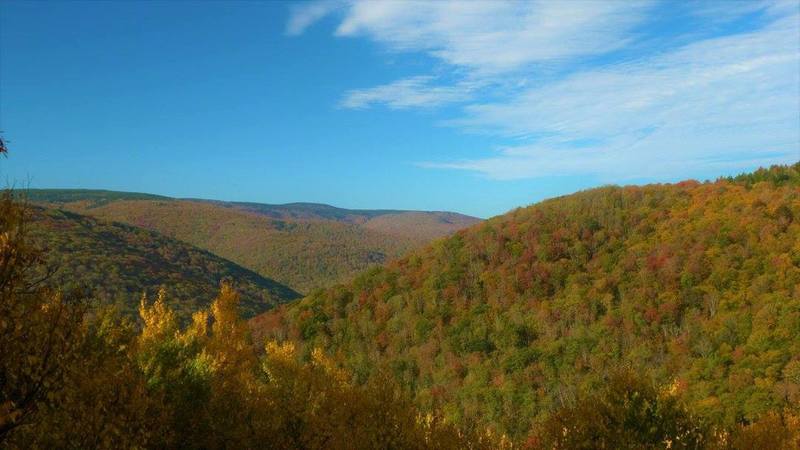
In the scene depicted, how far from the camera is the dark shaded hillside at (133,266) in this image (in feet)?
352

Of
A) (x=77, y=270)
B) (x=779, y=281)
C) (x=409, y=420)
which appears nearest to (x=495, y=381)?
(x=779, y=281)

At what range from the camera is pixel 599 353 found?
75312 mm

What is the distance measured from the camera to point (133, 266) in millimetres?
130750

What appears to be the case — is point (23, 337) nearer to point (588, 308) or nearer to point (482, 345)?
point (482, 345)

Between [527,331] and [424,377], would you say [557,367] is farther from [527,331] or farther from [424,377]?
[424,377]

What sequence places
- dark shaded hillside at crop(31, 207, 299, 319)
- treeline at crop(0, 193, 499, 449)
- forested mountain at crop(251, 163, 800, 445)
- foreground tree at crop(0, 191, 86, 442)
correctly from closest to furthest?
foreground tree at crop(0, 191, 86, 442)
treeline at crop(0, 193, 499, 449)
forested mountain at crop(251, 163, 800, 445)
dark shaded hillside at crop(31, 207, 299, 319)

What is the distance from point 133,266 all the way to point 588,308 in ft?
351

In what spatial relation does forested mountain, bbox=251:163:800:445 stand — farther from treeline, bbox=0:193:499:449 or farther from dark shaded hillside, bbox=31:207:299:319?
treeline, bbox=0:193:499:449

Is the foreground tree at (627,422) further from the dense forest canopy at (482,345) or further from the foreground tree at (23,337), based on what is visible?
the foreground tree at (23,337)

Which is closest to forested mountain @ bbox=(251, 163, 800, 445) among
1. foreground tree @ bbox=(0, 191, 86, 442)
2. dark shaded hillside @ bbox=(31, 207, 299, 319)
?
dark shaded hillside @ bbox=(31, 207, 299, 319)

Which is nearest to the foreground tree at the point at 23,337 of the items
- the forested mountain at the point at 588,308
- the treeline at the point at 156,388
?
the treeline at the point at 156,388

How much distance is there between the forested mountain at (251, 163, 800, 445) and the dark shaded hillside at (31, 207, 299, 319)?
2969cm

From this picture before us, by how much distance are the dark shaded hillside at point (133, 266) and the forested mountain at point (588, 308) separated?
97.4 ft

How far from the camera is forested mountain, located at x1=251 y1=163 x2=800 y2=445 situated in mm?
63250
